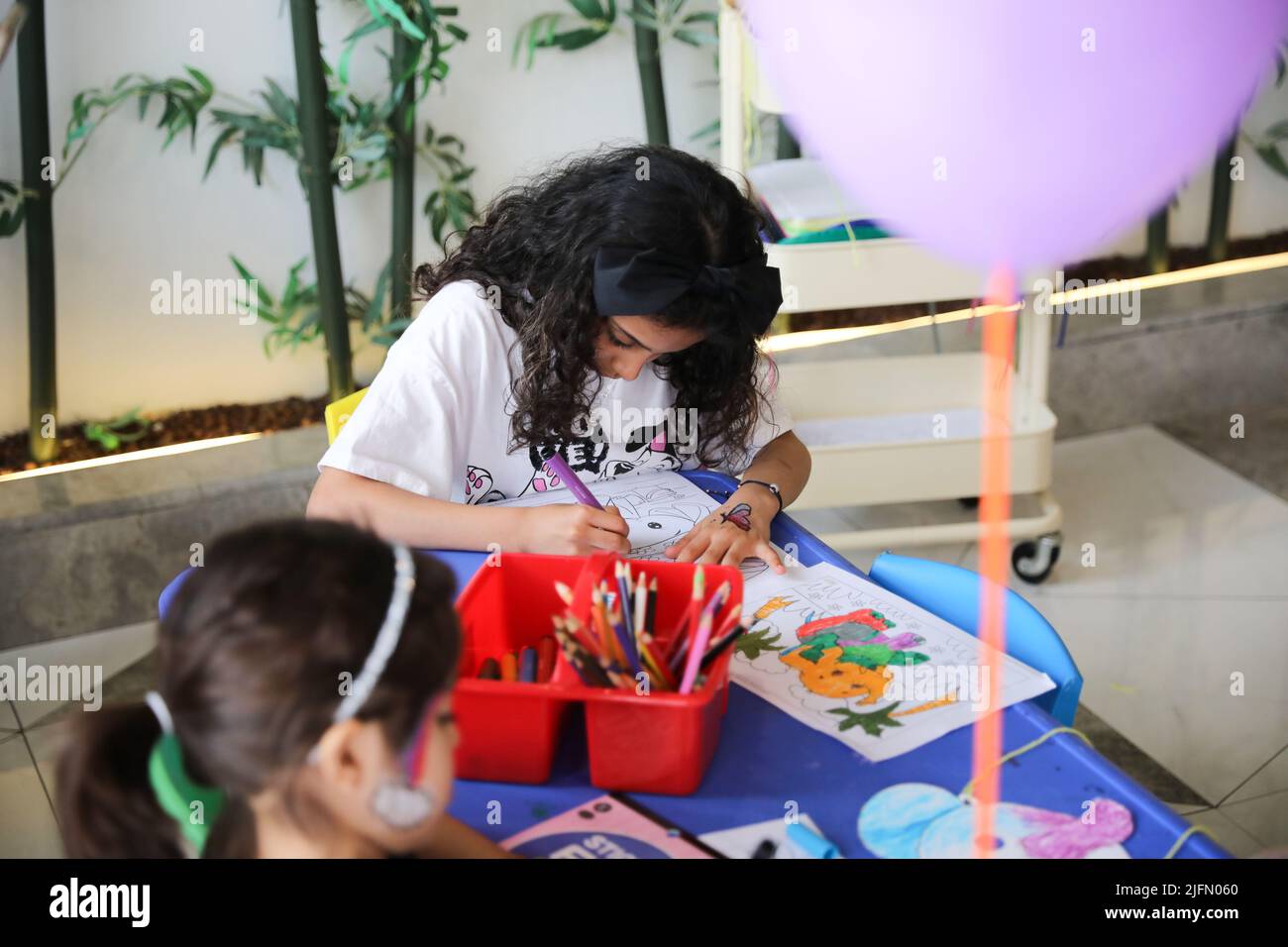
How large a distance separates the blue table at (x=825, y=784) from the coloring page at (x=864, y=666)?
0.8 inches

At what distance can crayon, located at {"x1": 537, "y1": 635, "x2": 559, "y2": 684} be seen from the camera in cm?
111

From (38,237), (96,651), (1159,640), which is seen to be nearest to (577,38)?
(38,237)

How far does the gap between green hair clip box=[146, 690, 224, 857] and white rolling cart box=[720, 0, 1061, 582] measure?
173 cm

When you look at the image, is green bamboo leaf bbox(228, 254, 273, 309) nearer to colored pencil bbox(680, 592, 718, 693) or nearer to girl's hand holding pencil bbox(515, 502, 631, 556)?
girl's hand holding pencil bbox(515, 502, 631, 556)

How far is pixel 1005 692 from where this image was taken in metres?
1.15

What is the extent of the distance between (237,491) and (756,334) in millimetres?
1416

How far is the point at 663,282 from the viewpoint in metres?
1.33

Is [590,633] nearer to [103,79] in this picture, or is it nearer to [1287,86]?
[103,79]

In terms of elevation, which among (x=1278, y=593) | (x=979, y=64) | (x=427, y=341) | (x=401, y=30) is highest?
(x=401, y=30)

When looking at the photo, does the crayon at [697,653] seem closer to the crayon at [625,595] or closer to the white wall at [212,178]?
the crayon at [625,595]

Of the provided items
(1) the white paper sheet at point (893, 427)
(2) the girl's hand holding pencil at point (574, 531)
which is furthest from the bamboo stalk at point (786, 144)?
(2) the girl's hand holding pencil at point (574, 531)

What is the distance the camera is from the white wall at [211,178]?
2.54 metres

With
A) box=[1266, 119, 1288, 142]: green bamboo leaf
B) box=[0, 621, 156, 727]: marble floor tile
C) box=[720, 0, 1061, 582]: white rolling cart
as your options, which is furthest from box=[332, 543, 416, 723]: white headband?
box=[1266, 119, 1288, 142]: green bamboo leaf
